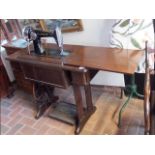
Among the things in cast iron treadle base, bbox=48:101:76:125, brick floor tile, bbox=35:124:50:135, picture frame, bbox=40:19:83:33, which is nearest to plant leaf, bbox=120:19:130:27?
picture frame, bbox=40:19:83:33

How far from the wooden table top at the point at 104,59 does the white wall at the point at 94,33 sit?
416mm

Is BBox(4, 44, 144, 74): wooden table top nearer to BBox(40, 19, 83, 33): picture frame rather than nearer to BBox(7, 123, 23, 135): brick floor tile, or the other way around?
BBox(40, 19, 83, 33): picture frame

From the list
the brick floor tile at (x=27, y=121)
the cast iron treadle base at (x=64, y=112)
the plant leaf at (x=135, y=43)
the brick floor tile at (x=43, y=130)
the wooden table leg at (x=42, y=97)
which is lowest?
the brick floor tile at (x=43, y=130)

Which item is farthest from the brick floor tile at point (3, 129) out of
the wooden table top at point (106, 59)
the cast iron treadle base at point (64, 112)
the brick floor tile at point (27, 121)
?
the wooden table top at point (106, 59)

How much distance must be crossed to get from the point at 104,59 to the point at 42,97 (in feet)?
3.57

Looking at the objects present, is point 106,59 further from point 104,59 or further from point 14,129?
point 14,129

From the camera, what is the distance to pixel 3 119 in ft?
8.56

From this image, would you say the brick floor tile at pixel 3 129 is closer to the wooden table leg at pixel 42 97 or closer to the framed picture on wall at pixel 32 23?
the wooden table leg at pixel 42 97

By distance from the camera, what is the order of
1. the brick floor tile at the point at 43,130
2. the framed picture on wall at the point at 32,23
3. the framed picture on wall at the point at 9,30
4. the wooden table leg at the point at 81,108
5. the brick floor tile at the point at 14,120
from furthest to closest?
the framed picture on wall at the point at 9,30, the framed picture on wall at the point at 32,23, the brick floor tile at the point at 14,120, the brick floor tile at the point at 43,130, the wooden table leg at the point at 81,108

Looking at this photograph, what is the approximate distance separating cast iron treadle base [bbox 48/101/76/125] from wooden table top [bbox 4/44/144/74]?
731mm

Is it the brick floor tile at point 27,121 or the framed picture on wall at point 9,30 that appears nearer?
the brick floor tile at point 27,121

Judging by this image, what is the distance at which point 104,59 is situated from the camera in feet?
5.83

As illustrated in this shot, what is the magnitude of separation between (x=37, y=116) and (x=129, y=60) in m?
1.34

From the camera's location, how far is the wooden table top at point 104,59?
1.61 meters
